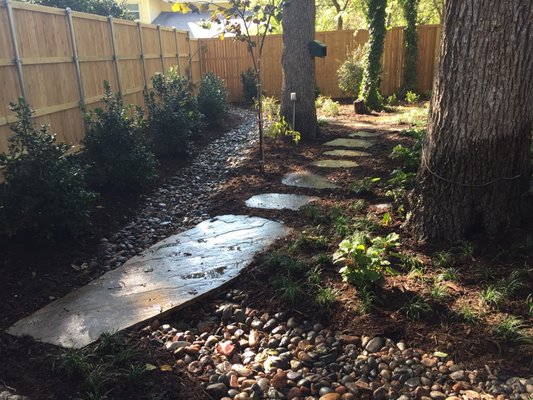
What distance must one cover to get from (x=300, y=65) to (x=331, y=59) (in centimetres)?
656

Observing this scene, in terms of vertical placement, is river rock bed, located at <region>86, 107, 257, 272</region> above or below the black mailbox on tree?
below

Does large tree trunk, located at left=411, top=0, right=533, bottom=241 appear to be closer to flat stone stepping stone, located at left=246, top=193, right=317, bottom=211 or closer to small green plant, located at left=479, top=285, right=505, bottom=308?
small green plant, located at left=479, top=285, right=505, bottom=308

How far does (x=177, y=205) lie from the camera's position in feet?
A: 16.5

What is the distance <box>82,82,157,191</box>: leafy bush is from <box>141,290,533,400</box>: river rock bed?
8.44 ft

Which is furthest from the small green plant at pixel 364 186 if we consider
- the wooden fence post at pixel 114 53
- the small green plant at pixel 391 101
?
the small green plant at pixel 391 101

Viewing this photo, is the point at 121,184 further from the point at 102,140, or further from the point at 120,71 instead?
the point at 120,71

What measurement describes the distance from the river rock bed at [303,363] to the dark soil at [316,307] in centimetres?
8

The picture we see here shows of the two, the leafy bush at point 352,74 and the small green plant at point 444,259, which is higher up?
the leafy bush at point 352,74

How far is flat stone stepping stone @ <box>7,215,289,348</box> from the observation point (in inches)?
106

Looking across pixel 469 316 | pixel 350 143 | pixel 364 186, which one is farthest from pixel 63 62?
pixel 469 316

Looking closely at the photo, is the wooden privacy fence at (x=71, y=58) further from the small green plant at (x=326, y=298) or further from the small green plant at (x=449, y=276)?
the small green plant at (x=449, y=276)

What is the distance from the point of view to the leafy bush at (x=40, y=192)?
344 cm

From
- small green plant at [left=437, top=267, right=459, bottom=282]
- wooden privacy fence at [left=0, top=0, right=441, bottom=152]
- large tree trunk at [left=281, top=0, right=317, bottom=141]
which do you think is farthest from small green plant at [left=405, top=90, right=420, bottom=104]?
small green plant at [left=437, top=267, right=459, bottom=282]

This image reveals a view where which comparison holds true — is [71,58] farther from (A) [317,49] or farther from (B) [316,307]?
(B) [316,307]
